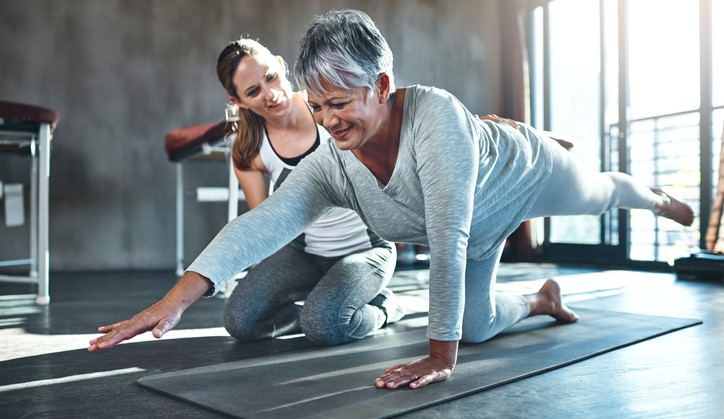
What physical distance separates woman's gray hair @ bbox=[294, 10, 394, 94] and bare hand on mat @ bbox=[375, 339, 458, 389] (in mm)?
546

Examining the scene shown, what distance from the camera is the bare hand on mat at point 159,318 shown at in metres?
1.04

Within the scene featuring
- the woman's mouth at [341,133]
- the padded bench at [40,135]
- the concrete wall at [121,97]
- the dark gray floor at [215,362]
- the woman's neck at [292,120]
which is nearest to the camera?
the dark gray floor at [215,362]

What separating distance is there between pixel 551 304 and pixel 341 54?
47.0 inches

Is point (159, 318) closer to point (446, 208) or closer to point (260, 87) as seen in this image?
point (446, 208)

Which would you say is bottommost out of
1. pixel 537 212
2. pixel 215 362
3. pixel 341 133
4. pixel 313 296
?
pixel 215 362

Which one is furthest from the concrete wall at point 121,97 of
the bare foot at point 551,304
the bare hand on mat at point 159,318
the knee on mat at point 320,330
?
the bare hand on mat at point 159,318

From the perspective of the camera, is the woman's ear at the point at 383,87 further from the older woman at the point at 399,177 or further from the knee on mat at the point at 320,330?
the knee on mat at the point at 320,330

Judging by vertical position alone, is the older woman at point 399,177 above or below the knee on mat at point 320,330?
above

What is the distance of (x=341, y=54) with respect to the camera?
47.3 inches

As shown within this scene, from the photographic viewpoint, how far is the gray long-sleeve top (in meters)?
1.22

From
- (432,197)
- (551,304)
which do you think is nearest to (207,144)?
(551,304)

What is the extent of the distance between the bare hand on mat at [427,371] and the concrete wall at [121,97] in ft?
10.9

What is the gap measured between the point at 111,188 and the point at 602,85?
3485mm

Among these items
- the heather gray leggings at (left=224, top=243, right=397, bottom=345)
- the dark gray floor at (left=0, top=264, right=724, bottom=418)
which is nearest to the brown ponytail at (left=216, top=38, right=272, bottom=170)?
the heather gray leggings at (left=224, top=243, right=397, bottom=345)
